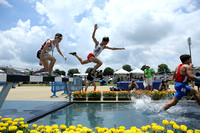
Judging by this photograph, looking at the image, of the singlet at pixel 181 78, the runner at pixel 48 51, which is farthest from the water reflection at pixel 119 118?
the runner at pixel 48 51

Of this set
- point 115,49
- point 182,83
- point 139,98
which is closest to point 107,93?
point 139,98

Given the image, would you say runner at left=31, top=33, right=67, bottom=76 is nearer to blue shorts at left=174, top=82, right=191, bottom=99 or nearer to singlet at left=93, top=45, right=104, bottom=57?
singlet at left=93, top=45, right=104, bottom=57

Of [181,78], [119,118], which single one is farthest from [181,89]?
[119,118]

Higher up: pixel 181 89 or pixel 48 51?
pixel 48 51

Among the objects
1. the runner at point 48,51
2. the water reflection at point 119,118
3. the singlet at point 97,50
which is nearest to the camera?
the water reflection at point 119,118

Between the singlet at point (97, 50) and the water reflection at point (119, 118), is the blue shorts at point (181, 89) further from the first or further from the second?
the singlet at point (97, 50)

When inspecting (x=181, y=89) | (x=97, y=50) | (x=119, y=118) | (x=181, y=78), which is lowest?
(x=119, y=118)

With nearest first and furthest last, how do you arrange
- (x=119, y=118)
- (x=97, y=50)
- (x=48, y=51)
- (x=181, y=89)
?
(x=181, y=89)
(x=119, y=118)
(x=97, y=50)
(x=48, y=51)

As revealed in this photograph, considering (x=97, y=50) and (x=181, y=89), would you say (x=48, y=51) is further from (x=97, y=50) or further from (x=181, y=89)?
(x=181, y=89)

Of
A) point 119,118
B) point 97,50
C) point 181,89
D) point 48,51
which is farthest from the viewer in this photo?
point 48,51

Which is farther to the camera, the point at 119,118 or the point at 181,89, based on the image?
the point at 119,118

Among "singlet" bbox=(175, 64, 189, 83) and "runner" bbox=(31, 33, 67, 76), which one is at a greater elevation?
"runner" bbox=(31, 33, 67, 76)

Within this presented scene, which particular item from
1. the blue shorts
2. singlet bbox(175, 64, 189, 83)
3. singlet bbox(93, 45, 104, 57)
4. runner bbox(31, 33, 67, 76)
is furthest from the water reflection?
singlet bbox(93, 45, 104, 57)

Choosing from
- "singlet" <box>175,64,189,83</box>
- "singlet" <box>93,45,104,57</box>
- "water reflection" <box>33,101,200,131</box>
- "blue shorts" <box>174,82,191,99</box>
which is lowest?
"water reflection" <box>33,101,200,131</box>
